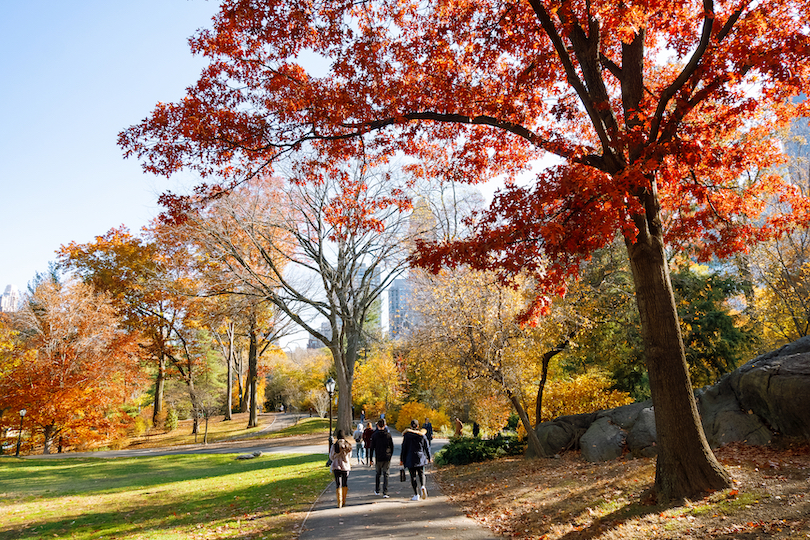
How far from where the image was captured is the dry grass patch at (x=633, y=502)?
4750mm

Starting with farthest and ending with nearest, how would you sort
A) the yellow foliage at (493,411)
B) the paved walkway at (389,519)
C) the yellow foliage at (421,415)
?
the yellow foliage at (421,415) < the yellow foliage at (493,411) < the paved walkway at (389,519)

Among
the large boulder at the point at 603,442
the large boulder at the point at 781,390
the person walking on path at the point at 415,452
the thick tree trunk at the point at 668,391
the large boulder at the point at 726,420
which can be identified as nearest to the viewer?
the thick tree trunk at the point at 668,391

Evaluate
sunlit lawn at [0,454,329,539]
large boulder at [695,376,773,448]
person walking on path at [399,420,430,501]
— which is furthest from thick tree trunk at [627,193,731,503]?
sunlit lawn at [0,454,329,539]

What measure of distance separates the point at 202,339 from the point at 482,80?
36090mm

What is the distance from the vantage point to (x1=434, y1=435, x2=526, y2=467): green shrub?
48.0ft

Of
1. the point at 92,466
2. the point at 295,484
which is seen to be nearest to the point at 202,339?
the point at 92,466

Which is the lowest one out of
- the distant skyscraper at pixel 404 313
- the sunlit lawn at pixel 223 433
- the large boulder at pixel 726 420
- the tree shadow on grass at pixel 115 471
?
the sunlit lawn at pixel 223 433

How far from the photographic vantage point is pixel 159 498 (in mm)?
10781

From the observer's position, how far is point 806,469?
251 inches

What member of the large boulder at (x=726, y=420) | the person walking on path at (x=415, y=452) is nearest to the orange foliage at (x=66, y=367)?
the person walking on path at (x=415, y=452)

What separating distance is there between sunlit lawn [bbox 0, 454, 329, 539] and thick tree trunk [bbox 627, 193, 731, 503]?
5796 mm

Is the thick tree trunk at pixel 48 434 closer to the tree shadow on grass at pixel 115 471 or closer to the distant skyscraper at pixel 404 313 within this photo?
the tree shadow on grass at pixel 115 471

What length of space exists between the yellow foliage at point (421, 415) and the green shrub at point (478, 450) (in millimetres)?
11698

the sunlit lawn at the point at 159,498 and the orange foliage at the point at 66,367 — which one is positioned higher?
the orange foliage at the point at 66,367
